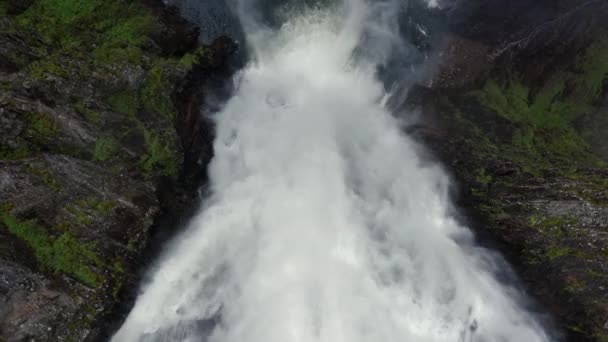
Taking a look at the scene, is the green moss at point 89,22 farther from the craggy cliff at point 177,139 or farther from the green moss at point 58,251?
the green moss at point 58,251

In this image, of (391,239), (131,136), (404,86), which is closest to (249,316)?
(391,239)

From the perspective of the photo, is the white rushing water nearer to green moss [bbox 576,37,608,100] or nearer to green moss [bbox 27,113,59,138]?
green moss [bbox 27,113,59,138]

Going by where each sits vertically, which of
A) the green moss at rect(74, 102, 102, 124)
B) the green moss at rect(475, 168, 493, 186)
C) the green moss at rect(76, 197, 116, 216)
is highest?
the green moss at rect(475, 168, 493, 186)

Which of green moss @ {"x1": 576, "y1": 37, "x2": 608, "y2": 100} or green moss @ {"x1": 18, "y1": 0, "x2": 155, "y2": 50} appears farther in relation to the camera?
green moss @ {"x1": 576, "y1": 37, "x2": 608, "y2": 100}

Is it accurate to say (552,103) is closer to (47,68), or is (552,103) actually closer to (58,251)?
(47,68)

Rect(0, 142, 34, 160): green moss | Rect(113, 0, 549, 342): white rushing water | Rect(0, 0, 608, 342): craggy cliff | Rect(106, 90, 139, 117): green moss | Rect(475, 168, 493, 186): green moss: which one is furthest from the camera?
Rect(475, 168, 493, 186): green moss

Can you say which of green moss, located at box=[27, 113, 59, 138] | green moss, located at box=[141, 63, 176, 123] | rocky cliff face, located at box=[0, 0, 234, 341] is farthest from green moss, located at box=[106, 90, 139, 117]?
green moss, located at box=[27, 113, 59, 138]

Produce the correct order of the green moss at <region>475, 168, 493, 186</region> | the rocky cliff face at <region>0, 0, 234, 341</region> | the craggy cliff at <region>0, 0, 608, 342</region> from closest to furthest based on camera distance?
the rocky cliff face at <region>0, 0, 234, 341</region>
the craggy cliff at <region>0, 0, 608, 342</region>
the green moss at <region>475, 168, 493, 186</region>

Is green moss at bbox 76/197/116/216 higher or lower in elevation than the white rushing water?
lower
